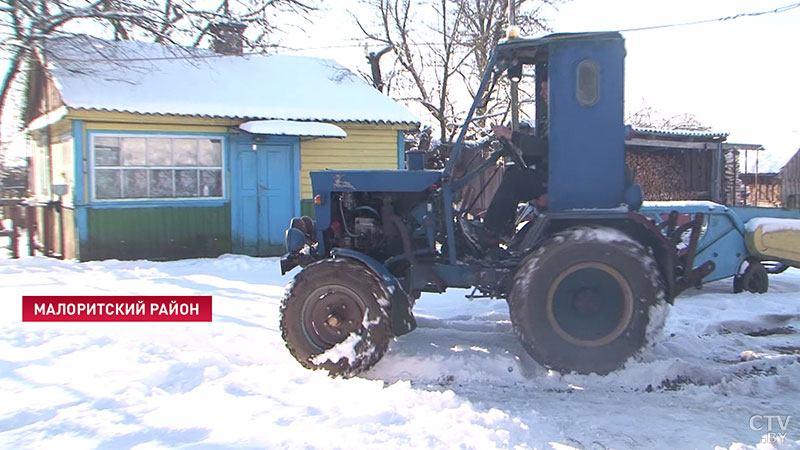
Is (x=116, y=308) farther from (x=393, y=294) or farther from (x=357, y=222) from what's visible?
(x=393, y=294)

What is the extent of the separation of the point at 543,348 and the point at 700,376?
1.25m

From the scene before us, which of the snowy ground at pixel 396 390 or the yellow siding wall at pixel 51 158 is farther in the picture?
the yellow siding wall at pixel 51 158

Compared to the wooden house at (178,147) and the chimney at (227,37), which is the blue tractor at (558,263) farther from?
the chimney at (227,37)

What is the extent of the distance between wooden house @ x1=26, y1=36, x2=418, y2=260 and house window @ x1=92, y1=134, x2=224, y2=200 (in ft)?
0.06

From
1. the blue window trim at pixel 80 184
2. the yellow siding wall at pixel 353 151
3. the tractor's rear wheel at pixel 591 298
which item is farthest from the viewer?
the yellow siding wall at pixel 353 151

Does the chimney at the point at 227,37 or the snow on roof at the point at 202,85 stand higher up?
the chimney at the point at 227,37

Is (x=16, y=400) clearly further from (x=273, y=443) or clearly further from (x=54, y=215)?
(x=54, y=215)

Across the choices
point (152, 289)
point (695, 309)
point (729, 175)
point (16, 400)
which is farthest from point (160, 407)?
point (729, 175)

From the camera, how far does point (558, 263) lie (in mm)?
4621

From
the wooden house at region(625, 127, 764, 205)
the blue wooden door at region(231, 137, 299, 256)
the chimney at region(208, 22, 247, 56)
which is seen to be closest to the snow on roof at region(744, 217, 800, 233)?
the blue wooden door at region(231, 137, 299, 256)

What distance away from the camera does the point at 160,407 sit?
4.00 m

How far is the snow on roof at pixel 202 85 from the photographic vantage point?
11406 millimetres

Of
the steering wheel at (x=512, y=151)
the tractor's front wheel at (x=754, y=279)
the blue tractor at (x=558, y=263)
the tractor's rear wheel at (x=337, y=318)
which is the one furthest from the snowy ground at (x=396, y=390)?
the steering wheel at (x=512, y=151)

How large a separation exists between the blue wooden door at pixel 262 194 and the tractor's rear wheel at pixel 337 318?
7619mm
